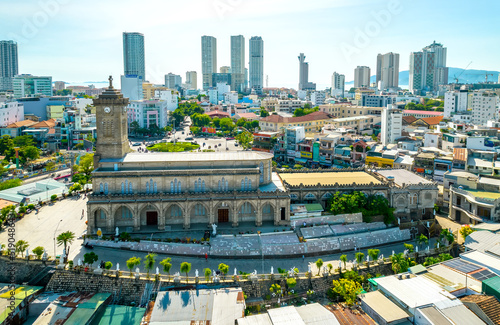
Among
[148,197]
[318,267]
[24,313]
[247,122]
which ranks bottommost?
[24,313]

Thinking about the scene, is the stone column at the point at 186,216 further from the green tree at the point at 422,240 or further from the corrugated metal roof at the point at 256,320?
the green tree at the point at 422,240

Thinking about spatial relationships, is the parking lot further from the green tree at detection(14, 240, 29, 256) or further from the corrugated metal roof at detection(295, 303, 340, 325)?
the corrugated metal roof at detection(295, 303, 340, 325)

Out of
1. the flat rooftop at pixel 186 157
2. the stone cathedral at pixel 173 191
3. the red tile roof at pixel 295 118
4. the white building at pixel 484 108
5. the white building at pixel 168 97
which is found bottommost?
the stone cathedral at pixel 173 191

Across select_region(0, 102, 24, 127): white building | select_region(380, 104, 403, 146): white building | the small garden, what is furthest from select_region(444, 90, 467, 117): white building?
select_region(0, 102, 24, 127): white building

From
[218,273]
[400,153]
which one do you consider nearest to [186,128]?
[400,153]

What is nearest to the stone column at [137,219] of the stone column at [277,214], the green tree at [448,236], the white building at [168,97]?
the stone column at [277,214]

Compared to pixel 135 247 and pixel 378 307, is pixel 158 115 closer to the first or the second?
pixel 135 247
